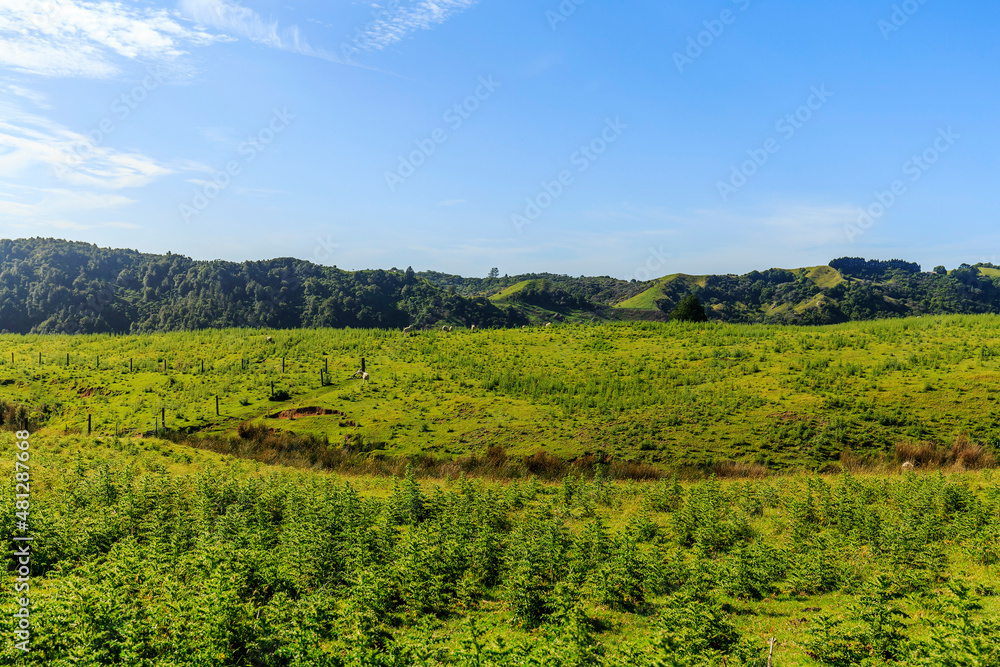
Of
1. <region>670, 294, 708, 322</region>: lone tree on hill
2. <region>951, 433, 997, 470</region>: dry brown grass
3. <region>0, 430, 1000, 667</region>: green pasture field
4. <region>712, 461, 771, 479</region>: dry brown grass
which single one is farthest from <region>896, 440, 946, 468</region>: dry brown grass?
<region>670, 294, 708, 322</region>: lone tree on hill

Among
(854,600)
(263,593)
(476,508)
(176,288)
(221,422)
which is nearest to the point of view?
(854,600)

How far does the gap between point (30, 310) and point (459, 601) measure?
210422 mm

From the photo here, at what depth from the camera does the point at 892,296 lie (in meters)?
188

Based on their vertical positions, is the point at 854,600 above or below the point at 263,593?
above

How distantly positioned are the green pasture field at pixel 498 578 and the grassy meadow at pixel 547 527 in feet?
0.23

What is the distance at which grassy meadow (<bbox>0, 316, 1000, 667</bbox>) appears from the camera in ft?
29.2

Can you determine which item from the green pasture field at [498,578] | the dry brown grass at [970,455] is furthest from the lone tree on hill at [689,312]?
the green pasture field at [498,578]

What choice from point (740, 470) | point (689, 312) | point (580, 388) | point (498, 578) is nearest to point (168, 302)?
point (689, 312)

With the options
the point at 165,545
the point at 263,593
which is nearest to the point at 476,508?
the point at 263,593

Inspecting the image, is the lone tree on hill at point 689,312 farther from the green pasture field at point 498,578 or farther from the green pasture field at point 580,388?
the green pasture field at point 498,578

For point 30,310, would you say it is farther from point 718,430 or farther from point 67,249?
point 718,430

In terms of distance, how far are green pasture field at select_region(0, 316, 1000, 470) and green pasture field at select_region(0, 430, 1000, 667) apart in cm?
1312

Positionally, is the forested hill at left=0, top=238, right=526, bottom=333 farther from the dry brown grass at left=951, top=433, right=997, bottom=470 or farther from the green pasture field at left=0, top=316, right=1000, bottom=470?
the dry brown grass at left=951, top=433, right=997, bottom=470

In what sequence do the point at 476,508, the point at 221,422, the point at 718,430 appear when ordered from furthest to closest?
the point at 221,422
the point at 718,430
the point at 476,508
